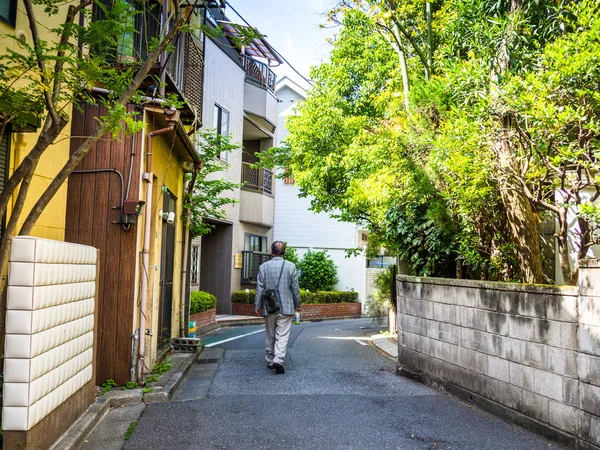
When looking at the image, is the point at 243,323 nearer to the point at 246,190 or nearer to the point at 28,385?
the point at 246,190

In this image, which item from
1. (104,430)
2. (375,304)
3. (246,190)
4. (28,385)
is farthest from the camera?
(246,190)

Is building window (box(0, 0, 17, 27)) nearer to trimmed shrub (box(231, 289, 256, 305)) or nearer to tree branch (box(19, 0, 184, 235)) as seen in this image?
tree branch (box(19, 0, 184, 235))

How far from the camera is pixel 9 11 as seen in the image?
6406mm

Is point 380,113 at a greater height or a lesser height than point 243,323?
greater

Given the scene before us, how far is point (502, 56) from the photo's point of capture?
285 inches

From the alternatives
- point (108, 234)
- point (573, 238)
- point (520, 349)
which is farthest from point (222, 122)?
point (520, 349)

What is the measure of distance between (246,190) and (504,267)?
1535cm

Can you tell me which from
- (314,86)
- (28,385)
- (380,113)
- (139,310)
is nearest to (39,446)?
(28,385)

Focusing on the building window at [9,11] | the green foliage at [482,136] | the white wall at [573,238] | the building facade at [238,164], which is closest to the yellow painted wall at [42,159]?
the building window at [9,11]

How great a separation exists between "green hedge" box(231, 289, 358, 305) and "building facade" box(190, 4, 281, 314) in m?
0.41

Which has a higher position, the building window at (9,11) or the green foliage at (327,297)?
the building window at (9,11)

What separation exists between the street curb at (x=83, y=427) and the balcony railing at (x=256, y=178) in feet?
53.7

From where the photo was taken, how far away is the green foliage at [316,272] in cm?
2398

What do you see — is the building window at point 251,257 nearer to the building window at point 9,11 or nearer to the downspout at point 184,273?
the downspout at point 184,273
